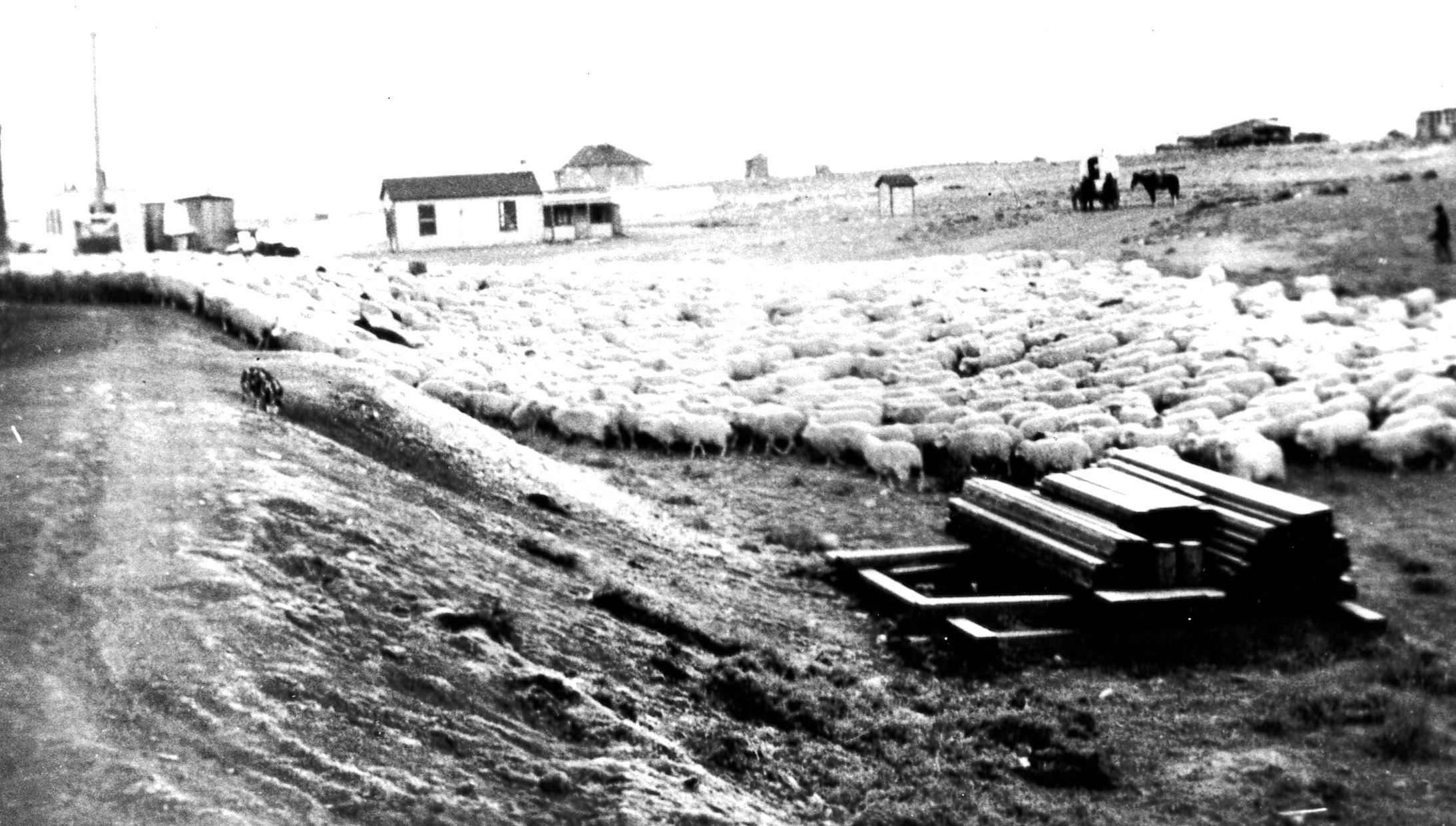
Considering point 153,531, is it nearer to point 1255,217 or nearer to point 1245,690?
point 1245,690

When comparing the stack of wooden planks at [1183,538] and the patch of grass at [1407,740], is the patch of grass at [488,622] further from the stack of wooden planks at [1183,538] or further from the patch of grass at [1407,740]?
the patch of grass at [1407,740]

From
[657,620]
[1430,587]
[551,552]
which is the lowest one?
[1430,587]

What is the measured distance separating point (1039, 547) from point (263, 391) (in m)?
6.78

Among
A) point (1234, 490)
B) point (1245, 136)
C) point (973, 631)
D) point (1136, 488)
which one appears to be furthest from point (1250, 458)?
point (1245, 136)

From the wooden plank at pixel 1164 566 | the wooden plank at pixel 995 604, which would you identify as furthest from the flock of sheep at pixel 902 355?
the wooden plank at pixel 995 604

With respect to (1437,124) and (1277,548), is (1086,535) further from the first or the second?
(1437,124)

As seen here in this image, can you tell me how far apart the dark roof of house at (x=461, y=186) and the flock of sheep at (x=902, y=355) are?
20.8 meters

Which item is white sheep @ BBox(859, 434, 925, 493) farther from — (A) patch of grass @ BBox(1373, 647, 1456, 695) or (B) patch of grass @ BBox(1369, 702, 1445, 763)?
(B) patch of grass @ BBox(1369, 702, 1445, 763)

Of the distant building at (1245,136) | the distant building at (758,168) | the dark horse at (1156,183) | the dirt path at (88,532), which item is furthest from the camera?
the distant building at (758,168)

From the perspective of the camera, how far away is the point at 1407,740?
30.4 feet

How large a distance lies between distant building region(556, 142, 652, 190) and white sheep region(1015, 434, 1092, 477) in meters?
46.3

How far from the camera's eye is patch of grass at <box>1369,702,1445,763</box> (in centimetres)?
916

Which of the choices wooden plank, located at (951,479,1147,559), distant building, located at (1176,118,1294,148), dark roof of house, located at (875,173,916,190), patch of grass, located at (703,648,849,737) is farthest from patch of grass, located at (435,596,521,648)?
distant building, located at (1176,118,1294,148)

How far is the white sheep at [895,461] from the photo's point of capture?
1673cm
